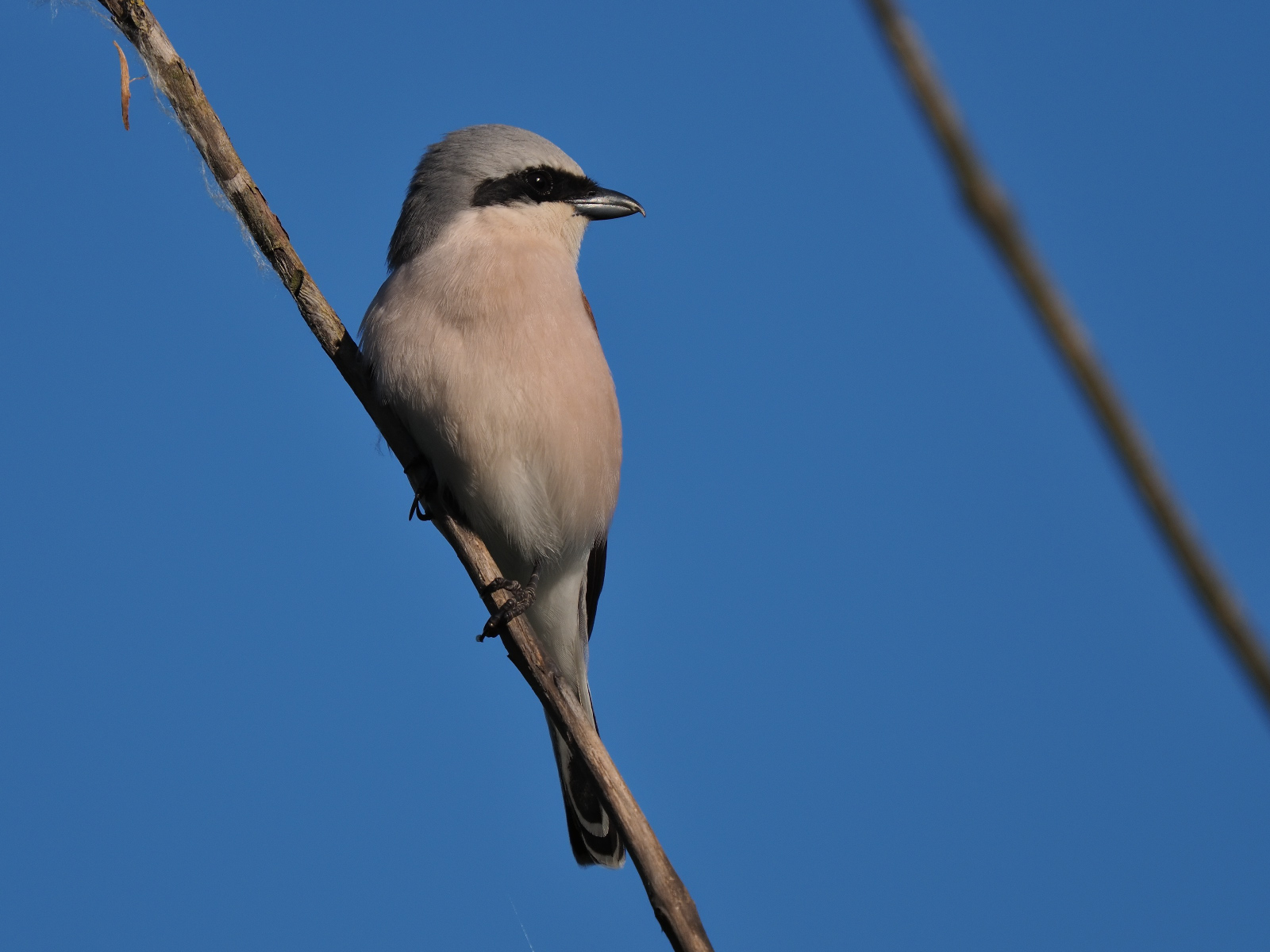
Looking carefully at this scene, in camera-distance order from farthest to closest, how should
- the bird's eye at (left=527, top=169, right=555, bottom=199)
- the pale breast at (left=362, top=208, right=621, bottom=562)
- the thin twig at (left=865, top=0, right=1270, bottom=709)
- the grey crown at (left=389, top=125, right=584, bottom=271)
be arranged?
the bird's eye at (left=527, top=169, right=555, bottom=199), the grey crown at (left=389, top=125, right=584, bottom=271), the pale breast at (left=362, top=208, right=621, bottom=562), the thin twig at (left=865, top=0, right=1270, bottom=709)

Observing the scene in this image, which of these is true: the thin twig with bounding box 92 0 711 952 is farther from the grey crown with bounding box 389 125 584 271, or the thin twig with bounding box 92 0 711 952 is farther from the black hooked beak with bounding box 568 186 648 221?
the black hooked beak with bounding box 568 186 648 221

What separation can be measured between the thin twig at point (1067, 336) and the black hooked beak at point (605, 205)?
163 inches

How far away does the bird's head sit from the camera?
4.27m

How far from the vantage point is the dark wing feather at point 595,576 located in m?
4.62

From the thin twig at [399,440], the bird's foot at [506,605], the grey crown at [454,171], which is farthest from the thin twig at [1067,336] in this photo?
the grey crown at [454,171]

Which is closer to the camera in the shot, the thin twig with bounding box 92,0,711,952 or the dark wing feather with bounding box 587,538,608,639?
the thin twig with bounding box 92,0,711,952

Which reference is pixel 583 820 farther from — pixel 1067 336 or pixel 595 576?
pixel 1067 336

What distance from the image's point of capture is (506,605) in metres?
3.52

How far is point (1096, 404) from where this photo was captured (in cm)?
49

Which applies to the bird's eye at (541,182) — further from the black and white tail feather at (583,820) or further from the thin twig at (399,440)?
the black and white tail feather at (583,820)

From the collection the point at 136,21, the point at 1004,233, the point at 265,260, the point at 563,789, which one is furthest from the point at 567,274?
the point at 1004,233

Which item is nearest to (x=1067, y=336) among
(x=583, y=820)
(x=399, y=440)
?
(x=399, y=440)

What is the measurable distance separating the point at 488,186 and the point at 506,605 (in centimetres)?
168

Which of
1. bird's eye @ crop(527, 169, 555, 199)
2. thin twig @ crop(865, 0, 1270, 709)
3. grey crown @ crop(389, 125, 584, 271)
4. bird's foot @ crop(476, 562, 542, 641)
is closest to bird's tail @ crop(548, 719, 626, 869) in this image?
bird's foot @ crop(476, 562, 542, 641)
